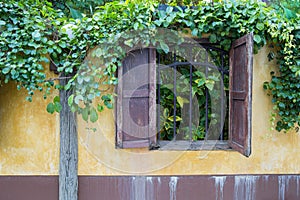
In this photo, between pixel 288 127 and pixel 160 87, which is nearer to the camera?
pixel 288 127

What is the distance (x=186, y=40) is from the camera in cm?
262

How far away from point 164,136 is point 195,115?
413mm

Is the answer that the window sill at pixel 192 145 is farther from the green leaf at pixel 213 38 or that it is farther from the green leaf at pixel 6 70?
the green leaf at pixel 6 70

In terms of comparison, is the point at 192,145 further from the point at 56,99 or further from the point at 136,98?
the point at 56,99

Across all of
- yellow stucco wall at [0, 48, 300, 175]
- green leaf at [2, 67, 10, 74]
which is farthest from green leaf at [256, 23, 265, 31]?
green leaf at [2, 67, 10, 74]

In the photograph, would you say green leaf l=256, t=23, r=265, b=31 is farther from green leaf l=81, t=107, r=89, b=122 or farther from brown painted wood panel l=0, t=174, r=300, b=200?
green leaf l=81, t=107, r=89, b=122

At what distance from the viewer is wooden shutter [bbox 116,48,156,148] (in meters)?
2.44

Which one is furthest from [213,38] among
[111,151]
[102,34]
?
[111,151]

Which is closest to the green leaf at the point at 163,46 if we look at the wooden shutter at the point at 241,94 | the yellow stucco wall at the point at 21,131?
the wooden shutter at the point at 241,94

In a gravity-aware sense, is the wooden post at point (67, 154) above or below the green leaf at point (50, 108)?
below

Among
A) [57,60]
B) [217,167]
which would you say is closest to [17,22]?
[57,60]

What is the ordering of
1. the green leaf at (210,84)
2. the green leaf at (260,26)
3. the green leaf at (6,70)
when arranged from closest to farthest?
the green leaf at (6,70) < the green leaf at (260,26) < the green leaf at (210,84)

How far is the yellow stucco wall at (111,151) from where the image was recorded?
2658mm

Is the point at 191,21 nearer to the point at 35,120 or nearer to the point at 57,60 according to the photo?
the point at 57,60
